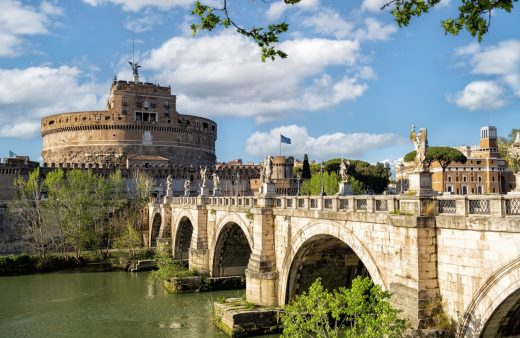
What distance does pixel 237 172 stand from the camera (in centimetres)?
7938

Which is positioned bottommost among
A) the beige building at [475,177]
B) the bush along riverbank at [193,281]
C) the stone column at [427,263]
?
the bush along riverbank at [193,281]

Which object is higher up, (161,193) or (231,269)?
(161,193)

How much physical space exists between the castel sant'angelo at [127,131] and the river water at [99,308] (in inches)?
1592

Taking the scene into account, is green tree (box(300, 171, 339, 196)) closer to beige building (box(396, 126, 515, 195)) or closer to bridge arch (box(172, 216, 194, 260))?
beige building (box(396, 126, 515, 195))

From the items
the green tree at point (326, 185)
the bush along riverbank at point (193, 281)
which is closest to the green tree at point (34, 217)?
the bush along riverbank at point (193, 281)

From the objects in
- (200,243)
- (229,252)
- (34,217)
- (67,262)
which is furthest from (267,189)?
(34,217)

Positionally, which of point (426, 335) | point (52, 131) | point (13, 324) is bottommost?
point (13, 324)

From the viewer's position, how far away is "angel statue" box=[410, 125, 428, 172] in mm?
14039

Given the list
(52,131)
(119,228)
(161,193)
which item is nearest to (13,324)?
(119,228)

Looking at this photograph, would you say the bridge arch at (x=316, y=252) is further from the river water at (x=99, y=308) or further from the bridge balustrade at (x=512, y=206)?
the bridge balustrade at (x=512, y=206)

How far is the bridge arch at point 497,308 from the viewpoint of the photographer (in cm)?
1133

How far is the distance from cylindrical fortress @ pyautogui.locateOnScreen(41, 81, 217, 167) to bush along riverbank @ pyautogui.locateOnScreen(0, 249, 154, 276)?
31.1 meters

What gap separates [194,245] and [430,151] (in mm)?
36677

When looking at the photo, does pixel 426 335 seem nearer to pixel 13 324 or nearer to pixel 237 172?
pixel 13 324
